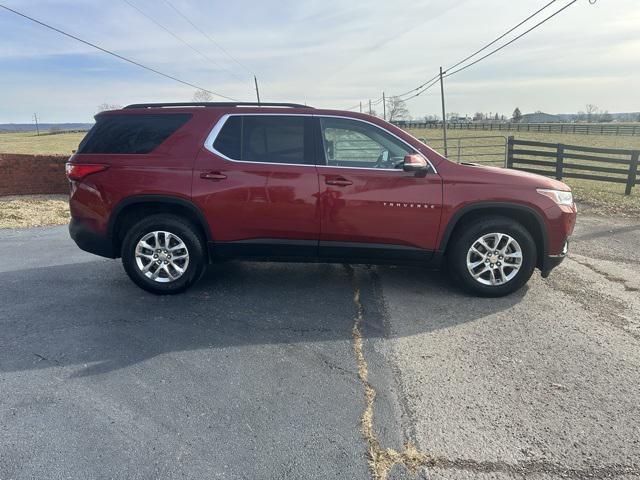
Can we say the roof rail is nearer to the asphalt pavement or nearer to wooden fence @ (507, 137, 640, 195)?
the asphalt pavement

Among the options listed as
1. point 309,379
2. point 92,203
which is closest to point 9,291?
point 92,203

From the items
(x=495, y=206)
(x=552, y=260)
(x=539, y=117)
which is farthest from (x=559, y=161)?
(x=539, y=117)

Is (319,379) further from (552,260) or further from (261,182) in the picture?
(552,260)

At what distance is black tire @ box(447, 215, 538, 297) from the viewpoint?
4098mm

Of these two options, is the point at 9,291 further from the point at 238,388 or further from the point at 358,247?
the point at 358,247

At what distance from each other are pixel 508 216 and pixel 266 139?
2.52 m

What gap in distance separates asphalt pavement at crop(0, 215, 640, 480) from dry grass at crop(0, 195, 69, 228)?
13.4ft

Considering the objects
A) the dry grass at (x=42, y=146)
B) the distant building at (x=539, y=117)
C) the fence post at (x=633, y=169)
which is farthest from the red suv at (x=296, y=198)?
the distant building at (x=539, y=117)

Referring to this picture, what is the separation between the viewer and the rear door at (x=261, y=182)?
4.04m

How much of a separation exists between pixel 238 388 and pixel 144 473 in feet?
2.55

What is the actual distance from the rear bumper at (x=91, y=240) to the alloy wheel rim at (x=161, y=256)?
13.3 inches

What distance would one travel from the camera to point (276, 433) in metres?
2.35

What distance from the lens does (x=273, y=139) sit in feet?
13.6

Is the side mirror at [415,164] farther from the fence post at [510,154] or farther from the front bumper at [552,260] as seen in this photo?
the fence post at [510,154]
